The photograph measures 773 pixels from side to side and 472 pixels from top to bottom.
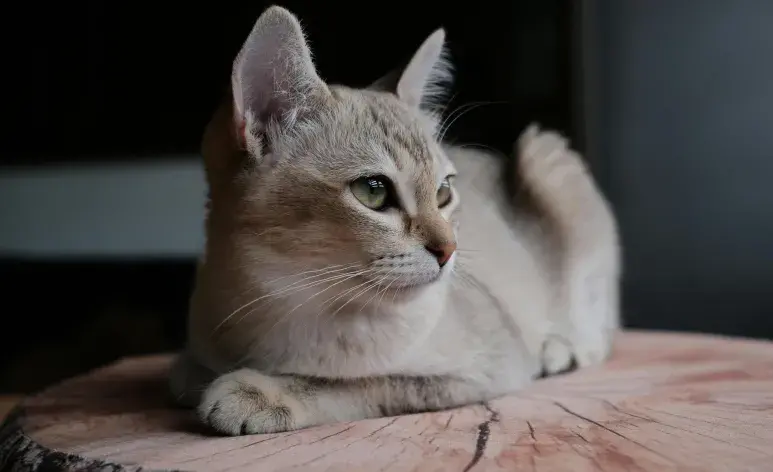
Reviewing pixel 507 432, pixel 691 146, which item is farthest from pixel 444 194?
pixel 691 146

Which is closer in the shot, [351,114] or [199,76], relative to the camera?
[351,114]

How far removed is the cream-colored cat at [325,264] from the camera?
1039mm

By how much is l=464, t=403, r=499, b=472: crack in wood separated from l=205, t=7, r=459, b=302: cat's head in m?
0.21

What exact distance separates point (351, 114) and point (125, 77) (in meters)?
1.26

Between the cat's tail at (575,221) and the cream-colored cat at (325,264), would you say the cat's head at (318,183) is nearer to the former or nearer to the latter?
the cream-colored cat at (325,264)

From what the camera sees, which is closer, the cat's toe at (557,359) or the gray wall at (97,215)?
the cat's toe at (557,359)

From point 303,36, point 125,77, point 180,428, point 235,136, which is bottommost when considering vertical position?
point 180,428

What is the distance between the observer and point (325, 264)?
41.0 inches

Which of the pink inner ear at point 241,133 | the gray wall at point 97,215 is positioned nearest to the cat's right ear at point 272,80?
the pink inner ear at point 241,133

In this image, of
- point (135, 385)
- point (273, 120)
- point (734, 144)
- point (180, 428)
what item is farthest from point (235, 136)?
point (734, 144)

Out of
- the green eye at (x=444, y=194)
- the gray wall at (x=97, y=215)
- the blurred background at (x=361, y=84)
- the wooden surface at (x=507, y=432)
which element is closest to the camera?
the wooden surface at (x=507, y=432)

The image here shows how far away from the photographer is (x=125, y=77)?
2168mm

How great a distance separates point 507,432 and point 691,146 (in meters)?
1.59

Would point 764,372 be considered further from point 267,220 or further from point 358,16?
point 358,16
